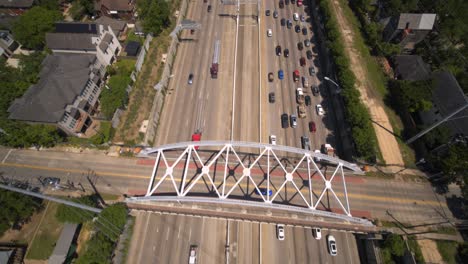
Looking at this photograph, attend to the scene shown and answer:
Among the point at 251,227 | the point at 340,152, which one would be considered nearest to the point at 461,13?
the point at 340,152

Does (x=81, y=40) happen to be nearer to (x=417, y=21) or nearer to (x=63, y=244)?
(x=63, y=244)

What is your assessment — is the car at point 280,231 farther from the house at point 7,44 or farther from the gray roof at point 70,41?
the house at point 7,44

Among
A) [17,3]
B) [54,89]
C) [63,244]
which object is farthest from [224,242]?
[17,3]

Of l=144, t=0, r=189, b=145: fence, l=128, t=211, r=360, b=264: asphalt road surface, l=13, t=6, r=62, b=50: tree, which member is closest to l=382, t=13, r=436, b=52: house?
l=128, t=211, r=360, b=264: asphalt road surface

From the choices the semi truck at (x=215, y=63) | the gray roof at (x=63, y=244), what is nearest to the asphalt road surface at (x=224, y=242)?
the gray roof at (x=63, y=244)

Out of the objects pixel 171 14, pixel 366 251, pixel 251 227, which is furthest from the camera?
pixel 171 14

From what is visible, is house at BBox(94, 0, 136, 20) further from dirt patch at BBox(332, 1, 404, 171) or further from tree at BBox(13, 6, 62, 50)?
dirt patch at BBox(332, 1, 404, 171)

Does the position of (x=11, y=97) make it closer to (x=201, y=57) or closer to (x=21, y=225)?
(x=21, y=225)
